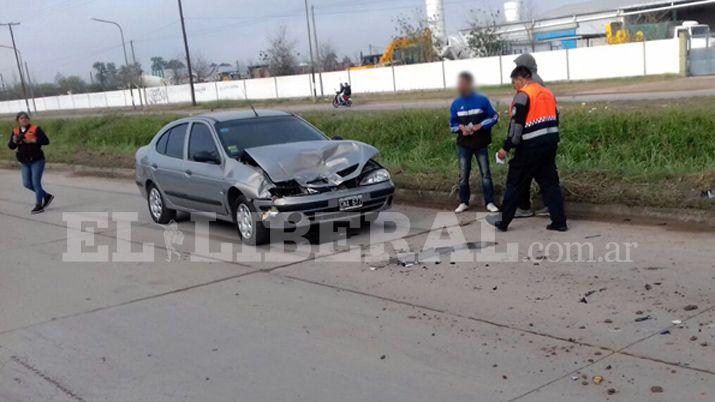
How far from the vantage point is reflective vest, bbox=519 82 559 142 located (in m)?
8.37

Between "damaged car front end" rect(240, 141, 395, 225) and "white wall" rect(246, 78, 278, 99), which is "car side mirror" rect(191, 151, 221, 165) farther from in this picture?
"white wall" rect(246, 78, 278, 99)

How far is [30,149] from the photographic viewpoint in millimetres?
13281

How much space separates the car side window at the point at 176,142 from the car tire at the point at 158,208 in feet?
2.19

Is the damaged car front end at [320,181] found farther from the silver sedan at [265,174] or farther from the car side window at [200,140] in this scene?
the car side window at [200,140]

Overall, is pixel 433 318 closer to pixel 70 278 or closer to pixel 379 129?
pixel 70 278

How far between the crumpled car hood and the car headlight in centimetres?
13

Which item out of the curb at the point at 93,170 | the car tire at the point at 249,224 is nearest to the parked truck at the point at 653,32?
the curb at the point at 93,170

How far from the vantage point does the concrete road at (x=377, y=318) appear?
15.8 ft

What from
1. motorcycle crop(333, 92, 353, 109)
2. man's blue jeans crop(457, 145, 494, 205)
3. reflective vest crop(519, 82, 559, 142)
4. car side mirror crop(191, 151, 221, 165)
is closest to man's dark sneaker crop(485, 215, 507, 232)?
man's blue jeans crop(457, 145, 494, 205)

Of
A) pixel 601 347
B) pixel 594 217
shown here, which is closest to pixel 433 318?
pixel 601 347

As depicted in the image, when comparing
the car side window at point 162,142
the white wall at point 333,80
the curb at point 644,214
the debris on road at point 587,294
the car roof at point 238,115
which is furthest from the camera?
the white wall at point 333,80

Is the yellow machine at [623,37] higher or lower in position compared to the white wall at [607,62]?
higher

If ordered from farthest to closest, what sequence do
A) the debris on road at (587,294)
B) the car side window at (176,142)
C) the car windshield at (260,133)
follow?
the car side window at (176,142)
the car windshield at (260,133)
the debris on road at (587,294)

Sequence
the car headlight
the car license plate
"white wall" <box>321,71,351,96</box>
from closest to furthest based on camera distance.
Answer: the car license plate
the car headlight
"white wall" <box>321,71,351,96</box>
